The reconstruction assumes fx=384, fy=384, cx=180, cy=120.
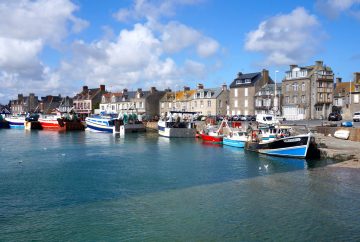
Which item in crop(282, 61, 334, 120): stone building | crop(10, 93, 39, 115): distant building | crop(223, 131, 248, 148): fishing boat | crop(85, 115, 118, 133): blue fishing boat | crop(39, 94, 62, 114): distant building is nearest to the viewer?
crop(223, 131, 248, 148): fishing boat

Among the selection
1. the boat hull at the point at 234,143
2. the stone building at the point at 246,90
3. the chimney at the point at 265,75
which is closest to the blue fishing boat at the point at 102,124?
the stone building at the point at 246,90

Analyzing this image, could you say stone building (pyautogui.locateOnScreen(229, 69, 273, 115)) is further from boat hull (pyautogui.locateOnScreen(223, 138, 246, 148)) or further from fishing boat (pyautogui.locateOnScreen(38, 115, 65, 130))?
fishing boat (pyautogui.locateOnScreen(38, 115, 65, 130))

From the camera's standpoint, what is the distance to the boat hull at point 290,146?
34844mm

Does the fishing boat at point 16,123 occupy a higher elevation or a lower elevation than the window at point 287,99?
lower

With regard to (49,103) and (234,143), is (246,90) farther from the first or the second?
(49,103)

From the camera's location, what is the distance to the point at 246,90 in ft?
257

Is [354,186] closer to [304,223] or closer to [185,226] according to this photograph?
[304,223]

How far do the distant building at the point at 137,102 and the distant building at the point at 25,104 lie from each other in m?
42.9

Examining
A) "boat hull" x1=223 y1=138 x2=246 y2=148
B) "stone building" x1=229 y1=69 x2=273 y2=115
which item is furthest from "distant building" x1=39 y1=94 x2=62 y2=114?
"boat hull" x1=223 y1=138 x2=246 y2=148

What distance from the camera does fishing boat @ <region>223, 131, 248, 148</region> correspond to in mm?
45881

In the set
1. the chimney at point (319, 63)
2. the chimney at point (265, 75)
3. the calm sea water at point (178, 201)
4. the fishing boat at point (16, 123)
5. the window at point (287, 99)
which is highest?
the chimney at point (319, 63)

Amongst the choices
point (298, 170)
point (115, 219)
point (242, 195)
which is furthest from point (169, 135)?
point (115, 219)

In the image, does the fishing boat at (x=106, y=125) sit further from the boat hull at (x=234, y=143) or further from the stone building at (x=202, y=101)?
the boat hull at (x=234, y=143)

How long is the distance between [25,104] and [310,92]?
357ft
